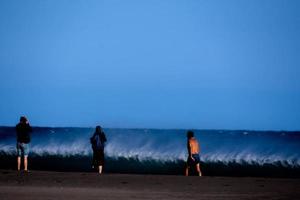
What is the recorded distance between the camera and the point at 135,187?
15266 millimetres

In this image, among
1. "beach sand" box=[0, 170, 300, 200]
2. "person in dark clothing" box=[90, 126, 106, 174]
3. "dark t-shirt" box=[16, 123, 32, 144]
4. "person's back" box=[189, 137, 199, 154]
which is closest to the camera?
"beach sand" box=[0, 170, 300, 200]

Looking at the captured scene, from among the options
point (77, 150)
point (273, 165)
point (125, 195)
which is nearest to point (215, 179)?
point (125, 195)

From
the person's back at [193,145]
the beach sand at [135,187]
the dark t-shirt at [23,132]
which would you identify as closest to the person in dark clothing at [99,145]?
the dark t-shirt at [23,132]

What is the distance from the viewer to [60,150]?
1924 inches

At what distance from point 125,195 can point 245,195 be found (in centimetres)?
251

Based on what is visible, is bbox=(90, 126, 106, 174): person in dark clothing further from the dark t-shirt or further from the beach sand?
the beach sand

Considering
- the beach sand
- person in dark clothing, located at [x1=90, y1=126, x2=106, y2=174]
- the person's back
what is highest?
person in dark clothing, located at [x1=90, y1=126, x2=106, y2=174]

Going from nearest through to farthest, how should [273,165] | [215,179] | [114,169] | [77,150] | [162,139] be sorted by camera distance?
[215,179] → [114,169] → [273,165] → [77,150] → [162,139]

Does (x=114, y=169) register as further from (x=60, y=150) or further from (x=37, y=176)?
(x=60, y=150)

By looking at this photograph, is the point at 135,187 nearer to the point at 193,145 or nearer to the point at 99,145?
the point at 193,145

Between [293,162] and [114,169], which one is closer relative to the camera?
[114,169]

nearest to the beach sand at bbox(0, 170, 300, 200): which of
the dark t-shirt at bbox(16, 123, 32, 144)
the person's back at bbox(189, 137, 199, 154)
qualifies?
the dark t-shirt at bbox(16, 123, 32, 144)

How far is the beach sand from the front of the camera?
514 inches

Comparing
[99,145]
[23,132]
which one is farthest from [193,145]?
[23,132]
